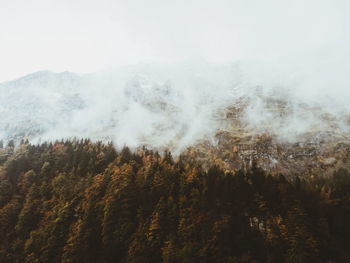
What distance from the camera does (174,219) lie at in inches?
2970

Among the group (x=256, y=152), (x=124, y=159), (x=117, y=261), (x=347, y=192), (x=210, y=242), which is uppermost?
(x=256, y=152)

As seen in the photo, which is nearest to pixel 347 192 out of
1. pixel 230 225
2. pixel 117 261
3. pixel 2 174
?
pixel 230 225

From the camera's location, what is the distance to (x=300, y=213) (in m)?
70.2

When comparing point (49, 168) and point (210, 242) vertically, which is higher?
point (49, 168)

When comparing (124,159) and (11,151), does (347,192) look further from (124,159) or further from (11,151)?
(11,151)

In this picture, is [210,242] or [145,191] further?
[145,191]

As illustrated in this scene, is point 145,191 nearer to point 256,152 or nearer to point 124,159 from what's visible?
point 124,159

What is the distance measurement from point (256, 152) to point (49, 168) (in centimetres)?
15294

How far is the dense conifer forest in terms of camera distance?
65.5m

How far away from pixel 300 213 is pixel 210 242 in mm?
28582

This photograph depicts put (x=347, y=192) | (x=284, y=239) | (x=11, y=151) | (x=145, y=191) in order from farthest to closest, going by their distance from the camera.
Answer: (x=11, y=151)
(x=145, y=191)
(x=347, y=192)
(x=284, y=239)

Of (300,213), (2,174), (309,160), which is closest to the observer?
(300,213)

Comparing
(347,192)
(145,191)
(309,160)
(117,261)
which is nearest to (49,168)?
(145,191)

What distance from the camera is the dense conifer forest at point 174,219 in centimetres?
6550
